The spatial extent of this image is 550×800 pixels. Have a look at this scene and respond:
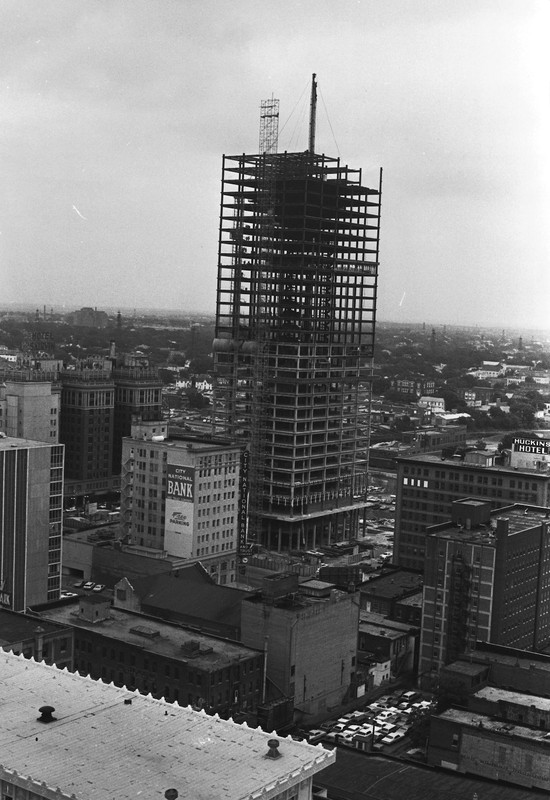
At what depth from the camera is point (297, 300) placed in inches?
3401

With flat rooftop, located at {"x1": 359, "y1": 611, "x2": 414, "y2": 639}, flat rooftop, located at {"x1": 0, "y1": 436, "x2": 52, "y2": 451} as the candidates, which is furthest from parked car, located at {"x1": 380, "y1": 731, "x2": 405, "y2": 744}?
flat rooftop, located at {"x1": 0, "y1": 436, "x2": 52, "y2": 451}

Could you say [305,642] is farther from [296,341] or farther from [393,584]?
[296,341]

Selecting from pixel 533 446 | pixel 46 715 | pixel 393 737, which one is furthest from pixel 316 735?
pixel 533 446

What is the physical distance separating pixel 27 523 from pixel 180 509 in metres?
12.3

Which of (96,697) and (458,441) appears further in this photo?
(458,441)

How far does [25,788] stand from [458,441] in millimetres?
101059

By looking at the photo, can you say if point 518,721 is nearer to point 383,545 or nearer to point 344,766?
point 344,766

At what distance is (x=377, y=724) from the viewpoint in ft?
159

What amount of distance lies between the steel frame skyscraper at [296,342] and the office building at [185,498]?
13.1 metres

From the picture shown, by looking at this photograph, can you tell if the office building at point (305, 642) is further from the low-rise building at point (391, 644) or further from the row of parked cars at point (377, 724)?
the low-rise building at point (391, 644)

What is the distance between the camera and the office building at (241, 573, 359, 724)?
48.3 meters

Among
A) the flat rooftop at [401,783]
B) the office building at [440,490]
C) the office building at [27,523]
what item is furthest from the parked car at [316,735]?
the office building at [440,490]

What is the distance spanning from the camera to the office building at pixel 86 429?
9744cm

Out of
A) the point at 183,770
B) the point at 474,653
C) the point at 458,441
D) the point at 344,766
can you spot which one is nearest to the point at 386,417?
the point at 458,441
